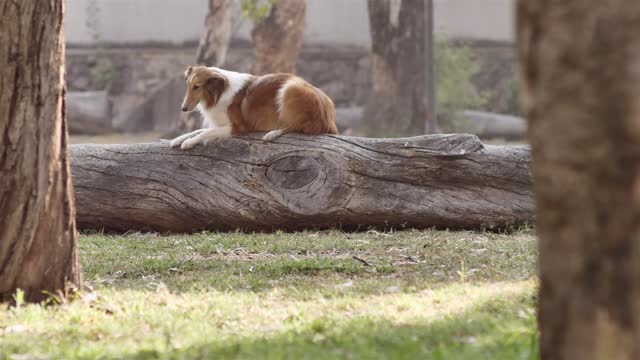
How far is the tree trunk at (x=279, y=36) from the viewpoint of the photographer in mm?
18875

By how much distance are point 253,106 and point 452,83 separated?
12.9 meters

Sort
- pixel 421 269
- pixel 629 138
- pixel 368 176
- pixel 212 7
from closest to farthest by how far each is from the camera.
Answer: pixel 629 138 < pixel 421 269 < pixel 368 176 < pixel 212 7

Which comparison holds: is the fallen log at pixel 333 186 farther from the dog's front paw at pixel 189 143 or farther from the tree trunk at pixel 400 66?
the tree trunk at pixel 400 66

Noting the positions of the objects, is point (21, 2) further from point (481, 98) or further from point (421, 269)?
point (481, 98)

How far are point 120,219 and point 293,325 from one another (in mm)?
4834

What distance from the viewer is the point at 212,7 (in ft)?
61.3

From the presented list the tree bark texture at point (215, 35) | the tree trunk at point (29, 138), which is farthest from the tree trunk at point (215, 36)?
the tree trunk at point (29, 138)

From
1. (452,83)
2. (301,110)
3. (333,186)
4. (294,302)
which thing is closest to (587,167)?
(294,302)

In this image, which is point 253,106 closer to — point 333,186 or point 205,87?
point 205,87

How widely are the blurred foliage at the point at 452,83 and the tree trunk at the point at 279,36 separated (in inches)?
175

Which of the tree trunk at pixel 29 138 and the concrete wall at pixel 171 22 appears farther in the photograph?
the concrete wall at pixel 171 22

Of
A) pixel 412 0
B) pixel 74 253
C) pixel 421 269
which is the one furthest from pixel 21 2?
pixel 412 0

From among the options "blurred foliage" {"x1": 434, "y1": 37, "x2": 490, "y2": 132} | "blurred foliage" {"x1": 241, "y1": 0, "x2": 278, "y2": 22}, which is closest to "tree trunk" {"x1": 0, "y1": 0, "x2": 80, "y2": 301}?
"blurred foliage" {"x1": 241, "y1": 0, "x2": 278, "y2": 22}

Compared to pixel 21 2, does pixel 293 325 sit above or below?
below
